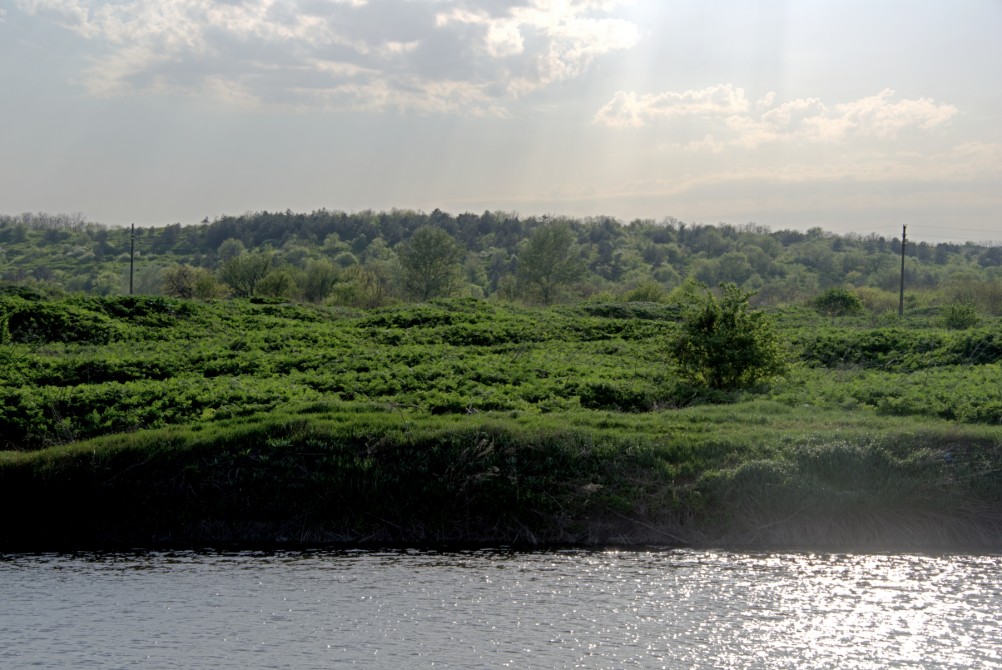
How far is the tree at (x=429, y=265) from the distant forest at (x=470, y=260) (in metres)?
0.11

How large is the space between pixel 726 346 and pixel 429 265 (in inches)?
2466

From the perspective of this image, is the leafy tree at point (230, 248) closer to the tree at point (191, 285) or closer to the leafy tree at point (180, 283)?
the leafy tree at point (180, 283)

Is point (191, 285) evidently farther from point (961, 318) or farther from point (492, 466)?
point (492, 466)

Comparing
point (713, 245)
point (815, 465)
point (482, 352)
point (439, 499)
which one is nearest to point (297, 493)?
point (439, 499)

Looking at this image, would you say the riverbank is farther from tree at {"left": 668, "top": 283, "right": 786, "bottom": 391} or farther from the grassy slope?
tree at {"left": 668, "top": 283, "right": 786, "bottom": 391}

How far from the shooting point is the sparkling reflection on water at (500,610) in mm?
13383

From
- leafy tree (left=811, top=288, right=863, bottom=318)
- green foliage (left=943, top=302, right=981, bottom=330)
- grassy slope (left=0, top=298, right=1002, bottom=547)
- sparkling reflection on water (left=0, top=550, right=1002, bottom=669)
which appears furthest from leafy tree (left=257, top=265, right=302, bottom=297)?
sparkling reflection on water (left=0, top=550, right=1002, bottom=669)

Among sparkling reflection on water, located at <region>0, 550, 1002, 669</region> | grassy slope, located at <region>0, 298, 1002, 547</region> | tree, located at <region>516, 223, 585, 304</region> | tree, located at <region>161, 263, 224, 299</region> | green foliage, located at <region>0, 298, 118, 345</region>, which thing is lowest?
sparkling reflection on water, located at <region>0, 550, 1002, 669</region>

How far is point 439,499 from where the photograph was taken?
20.4 metres

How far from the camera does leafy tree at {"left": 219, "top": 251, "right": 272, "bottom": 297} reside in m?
84.2

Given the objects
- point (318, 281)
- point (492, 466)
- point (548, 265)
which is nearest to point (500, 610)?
point (492, 466)

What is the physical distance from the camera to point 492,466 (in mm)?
20922

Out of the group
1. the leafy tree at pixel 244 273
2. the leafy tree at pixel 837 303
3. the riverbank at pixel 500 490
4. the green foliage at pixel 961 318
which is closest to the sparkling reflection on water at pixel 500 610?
the riverbank at pixel 500 490

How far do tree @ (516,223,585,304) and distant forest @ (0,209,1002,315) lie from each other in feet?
0.41
